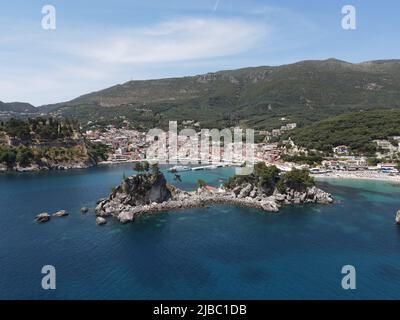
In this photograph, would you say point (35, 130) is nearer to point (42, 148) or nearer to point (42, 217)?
point (42, 148)

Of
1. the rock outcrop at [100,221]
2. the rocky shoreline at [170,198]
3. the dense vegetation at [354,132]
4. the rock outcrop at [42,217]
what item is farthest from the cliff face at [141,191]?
the dense vegetation at [354,132]

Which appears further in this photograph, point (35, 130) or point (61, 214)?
point (35, 130)

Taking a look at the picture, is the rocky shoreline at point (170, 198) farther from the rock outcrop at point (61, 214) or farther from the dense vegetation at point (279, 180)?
the rock outcrop at point (61, 214)

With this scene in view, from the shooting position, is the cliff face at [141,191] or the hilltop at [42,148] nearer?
the cliff face at [141,191]

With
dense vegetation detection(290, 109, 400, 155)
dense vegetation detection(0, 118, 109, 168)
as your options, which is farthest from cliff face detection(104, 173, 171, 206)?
dense vegetation detection(290, 109, 400, 155)

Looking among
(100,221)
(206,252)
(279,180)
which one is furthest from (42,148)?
(206,252)
